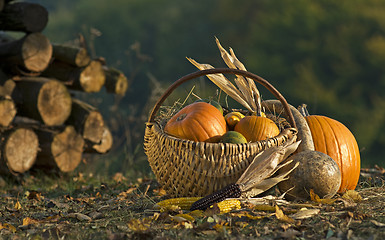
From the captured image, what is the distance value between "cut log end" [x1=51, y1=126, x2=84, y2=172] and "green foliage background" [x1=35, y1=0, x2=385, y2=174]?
695cm

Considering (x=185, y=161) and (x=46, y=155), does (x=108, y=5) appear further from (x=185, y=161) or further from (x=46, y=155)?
(x=185, y=161)

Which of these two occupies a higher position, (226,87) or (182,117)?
(226,87)

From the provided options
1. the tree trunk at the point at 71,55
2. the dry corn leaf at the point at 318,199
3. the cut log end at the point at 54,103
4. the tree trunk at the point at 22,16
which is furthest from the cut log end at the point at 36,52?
the dry corn leaf at the point at 318,199

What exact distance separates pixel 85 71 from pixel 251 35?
47.9ft

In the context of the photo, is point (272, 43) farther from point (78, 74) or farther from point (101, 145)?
point (78, 74)

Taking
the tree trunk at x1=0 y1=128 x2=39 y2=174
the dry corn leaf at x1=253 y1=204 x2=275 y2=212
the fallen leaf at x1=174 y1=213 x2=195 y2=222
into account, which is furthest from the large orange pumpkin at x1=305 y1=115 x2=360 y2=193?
the tree trunk at x1=0 y1=128 x2=39 y2=174

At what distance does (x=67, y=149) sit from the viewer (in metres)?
5.11

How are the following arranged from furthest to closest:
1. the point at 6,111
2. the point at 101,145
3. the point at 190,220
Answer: the point at 101,145
the point at 6,111
the point at 190,220

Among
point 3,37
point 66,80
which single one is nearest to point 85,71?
point 66,80

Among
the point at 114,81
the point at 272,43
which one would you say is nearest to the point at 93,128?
the point at 114,81

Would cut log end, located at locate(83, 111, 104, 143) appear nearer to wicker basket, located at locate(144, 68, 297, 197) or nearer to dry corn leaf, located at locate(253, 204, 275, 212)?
wicker basket, located at locate(144, 68, 297, 197)

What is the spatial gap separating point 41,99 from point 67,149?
735 mm

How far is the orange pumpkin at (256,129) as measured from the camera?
9.66 ft

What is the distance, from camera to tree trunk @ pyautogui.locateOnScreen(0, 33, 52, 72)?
4586mm
